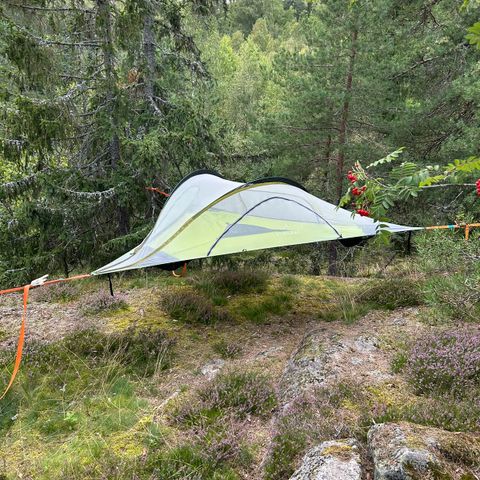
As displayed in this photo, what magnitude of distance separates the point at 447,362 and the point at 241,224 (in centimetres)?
279

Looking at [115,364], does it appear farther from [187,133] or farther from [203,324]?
[187,133]

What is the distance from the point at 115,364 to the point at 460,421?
333 cm

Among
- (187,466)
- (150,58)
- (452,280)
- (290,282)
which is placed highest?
(150,58)

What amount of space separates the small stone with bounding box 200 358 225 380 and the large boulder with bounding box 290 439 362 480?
70.1 inches

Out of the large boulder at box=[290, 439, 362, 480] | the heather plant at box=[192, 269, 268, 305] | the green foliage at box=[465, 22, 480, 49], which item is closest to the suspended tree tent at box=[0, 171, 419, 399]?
the heather plant at box=[192, 269, 268, 305]

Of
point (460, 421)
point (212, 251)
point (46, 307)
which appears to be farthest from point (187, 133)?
point (460, 421)

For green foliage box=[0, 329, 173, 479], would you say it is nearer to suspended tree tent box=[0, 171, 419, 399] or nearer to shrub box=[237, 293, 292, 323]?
suspended tree tent box=[0, 171, 419, 399]

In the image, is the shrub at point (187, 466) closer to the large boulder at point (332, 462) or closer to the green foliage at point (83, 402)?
the green foliage at point (83, 402)

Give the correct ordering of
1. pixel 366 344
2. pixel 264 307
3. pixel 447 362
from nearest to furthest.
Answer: pixel 447 362 < pixel 366 344 < pixel 264 307

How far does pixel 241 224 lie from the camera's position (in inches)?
206

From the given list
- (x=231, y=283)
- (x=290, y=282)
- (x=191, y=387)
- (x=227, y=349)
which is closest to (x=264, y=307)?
(x=231, y=283)

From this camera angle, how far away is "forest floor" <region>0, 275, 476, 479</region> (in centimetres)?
298

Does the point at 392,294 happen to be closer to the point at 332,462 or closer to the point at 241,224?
the point at 241,224

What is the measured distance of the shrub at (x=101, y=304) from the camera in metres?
5.99
